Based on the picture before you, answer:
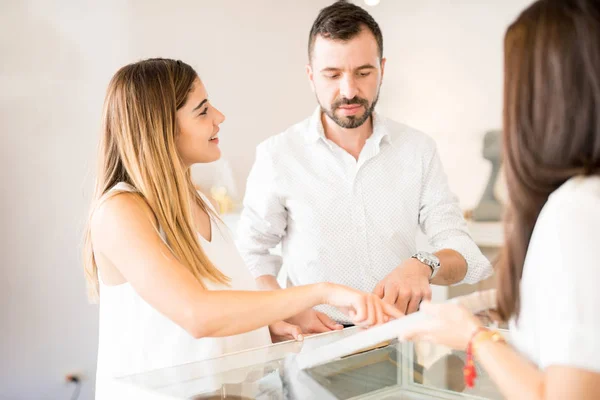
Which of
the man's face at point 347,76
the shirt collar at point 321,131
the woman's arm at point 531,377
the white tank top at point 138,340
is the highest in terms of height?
the man's face at point 347,76

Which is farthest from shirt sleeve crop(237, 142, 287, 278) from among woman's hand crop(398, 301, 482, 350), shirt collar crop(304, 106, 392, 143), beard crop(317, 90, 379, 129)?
woman's hand crop(398, 301, 482, 350)

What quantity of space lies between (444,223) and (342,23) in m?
0.74

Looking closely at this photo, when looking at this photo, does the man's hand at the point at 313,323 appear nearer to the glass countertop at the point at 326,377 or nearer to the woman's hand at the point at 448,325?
the glass countertop at the point at 326,377

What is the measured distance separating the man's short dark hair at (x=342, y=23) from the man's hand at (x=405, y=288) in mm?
800

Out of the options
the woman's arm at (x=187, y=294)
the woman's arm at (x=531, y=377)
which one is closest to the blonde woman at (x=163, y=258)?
the woman's arm at (x=187, y=294)

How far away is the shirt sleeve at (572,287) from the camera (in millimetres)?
850

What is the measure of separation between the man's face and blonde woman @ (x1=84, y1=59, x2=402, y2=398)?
62 centimetres

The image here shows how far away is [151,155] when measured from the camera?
1.61 metres

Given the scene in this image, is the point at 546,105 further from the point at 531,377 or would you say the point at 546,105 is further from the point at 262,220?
the point at 262,220

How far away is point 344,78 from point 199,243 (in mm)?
863

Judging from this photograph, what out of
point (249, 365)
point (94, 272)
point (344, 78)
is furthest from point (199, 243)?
point (344, 78)

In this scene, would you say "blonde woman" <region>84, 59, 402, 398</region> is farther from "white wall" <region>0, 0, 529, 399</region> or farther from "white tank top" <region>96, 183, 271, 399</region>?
"white wall" <region>0, 0, 529, 399</region>

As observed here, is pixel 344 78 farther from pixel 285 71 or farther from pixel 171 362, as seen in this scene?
pixel 285 71

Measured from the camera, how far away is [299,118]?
4.71m
